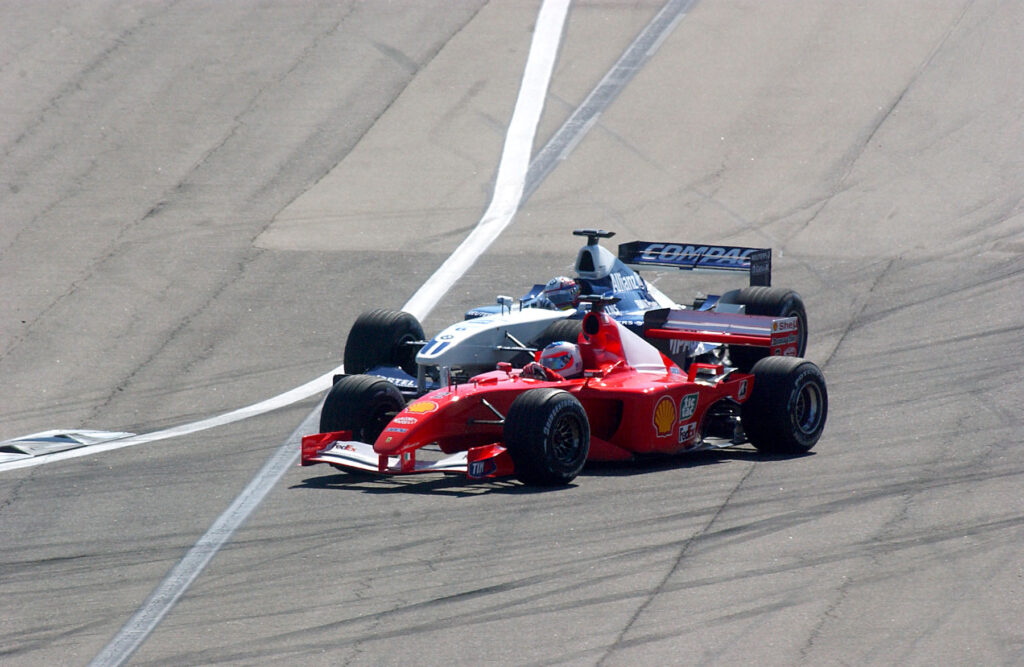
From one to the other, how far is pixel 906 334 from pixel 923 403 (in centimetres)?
328

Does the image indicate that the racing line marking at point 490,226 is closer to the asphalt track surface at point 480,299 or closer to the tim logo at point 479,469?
the asphalt track surface at point 480,299

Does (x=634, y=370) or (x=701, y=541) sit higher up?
(x=634, y=370)

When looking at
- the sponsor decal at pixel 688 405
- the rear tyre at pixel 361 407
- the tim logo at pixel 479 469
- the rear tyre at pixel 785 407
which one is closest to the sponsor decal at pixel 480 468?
the tim logo at pixel 479 469

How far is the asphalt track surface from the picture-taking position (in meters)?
8.67

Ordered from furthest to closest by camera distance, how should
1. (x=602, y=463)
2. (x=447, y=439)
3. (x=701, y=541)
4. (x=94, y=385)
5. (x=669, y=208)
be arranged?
(x=669, y=208), (x=94, y=385), (x=602, y=463), (x=447, y=439), (x=701, y=541)

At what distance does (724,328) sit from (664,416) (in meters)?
2.41

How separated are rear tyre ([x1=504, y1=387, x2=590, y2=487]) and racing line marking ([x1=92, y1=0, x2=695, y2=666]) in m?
2.15

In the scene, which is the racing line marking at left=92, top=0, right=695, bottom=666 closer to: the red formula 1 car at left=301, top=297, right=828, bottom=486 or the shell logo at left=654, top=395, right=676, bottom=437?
the red formula 1 car at left=301, top=297, right=828, bottom=486

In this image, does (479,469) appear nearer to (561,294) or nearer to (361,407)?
(361,407)

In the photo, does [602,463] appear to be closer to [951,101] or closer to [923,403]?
[923,403]

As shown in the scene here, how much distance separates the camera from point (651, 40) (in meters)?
30.3

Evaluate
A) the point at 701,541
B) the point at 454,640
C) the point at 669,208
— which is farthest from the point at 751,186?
the point at 454,640

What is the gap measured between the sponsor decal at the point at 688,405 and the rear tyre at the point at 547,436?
1.24 m

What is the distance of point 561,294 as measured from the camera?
15227 mm
